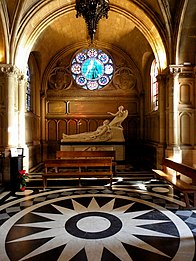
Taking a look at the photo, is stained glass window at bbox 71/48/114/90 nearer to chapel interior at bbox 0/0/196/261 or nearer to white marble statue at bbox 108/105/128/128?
chapel interior at bbox 0/0/196/261

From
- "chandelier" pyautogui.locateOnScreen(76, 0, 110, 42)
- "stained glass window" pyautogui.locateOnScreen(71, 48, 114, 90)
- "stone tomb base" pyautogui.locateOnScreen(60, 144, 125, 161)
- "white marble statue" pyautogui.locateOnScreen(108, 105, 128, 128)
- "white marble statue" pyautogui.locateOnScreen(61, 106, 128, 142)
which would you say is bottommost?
"stone tomb base" pyautogui.locateOnScreen(60, 144, 125, 161)

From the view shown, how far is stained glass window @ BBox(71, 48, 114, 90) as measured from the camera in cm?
1434

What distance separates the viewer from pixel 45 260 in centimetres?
297

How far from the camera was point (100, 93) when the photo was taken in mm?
14180

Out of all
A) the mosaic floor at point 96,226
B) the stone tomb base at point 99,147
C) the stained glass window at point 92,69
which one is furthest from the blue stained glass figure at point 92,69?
the mosaic floor at point 96,226

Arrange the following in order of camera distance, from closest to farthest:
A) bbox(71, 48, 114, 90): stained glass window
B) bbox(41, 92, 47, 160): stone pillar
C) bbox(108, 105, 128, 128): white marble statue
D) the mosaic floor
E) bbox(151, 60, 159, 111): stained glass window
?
1. the mosaic floor
2. bbox(108, 105, 128, 128): white marble statue
3. bbox(151, 60, 159, 111): stained glass window
4. bbox(41, 92, 47, 160): stone pillar
5. bbox(71, 48, 114, 90): stained glass window

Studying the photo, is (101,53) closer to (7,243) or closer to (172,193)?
(172,193)

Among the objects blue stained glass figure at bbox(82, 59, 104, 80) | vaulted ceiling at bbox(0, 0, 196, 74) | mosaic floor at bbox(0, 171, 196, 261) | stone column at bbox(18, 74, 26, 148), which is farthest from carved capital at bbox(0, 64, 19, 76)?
blue stained glass figure at bbox(82, 59, 104, 80)

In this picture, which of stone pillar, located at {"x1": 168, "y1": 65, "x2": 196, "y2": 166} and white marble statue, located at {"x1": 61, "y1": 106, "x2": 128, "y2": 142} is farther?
white marble statue, located at {"x1": 61, "y1": 106, "x2": 128, "y2": 142}

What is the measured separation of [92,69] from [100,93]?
1844 millimetres

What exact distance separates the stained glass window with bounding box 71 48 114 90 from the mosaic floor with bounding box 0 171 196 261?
378 inches

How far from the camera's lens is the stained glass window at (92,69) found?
14344mm

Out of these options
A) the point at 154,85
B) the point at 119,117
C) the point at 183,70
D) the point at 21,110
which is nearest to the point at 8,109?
the point at 21,110

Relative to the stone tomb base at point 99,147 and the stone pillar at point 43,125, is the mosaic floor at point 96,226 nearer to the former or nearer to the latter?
the stone tomb base at point 99,147
